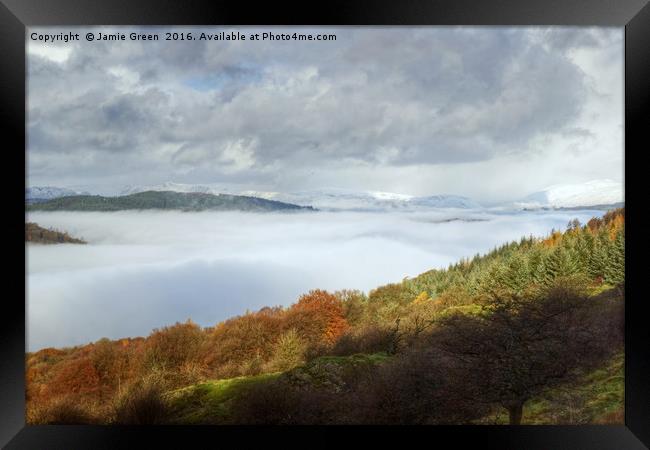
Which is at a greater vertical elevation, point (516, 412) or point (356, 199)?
point (356, 199)

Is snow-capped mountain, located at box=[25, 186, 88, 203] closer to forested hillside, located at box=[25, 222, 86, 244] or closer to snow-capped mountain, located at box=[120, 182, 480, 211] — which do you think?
forested hillside, located at box=[25, 222, 86, 244]

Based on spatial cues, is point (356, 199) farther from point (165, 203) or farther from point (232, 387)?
point (232, 387)

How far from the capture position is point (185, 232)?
14.5 ft

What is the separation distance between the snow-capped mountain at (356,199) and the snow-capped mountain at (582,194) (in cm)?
61

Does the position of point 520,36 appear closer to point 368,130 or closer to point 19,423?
point 368,130

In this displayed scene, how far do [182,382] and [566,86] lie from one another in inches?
166

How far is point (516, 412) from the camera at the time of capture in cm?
431

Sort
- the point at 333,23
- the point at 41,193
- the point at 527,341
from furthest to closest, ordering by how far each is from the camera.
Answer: the point at 527,341 → the point at 41,193 → the point at 333,23

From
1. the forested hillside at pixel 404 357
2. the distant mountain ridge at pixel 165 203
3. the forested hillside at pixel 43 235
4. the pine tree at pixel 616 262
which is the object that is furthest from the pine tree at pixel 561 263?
the forested hillside at pixel 43 235

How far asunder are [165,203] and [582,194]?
3.60 m

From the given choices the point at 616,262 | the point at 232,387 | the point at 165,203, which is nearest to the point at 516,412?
the point at 616,262

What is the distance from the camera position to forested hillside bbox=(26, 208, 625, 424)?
14.2 feet

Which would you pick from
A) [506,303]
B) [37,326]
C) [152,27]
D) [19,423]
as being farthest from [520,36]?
[19,423]

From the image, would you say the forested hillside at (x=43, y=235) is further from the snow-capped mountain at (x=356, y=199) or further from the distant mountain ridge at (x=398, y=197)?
the snow-capped mountain at (x=356, y=199)
